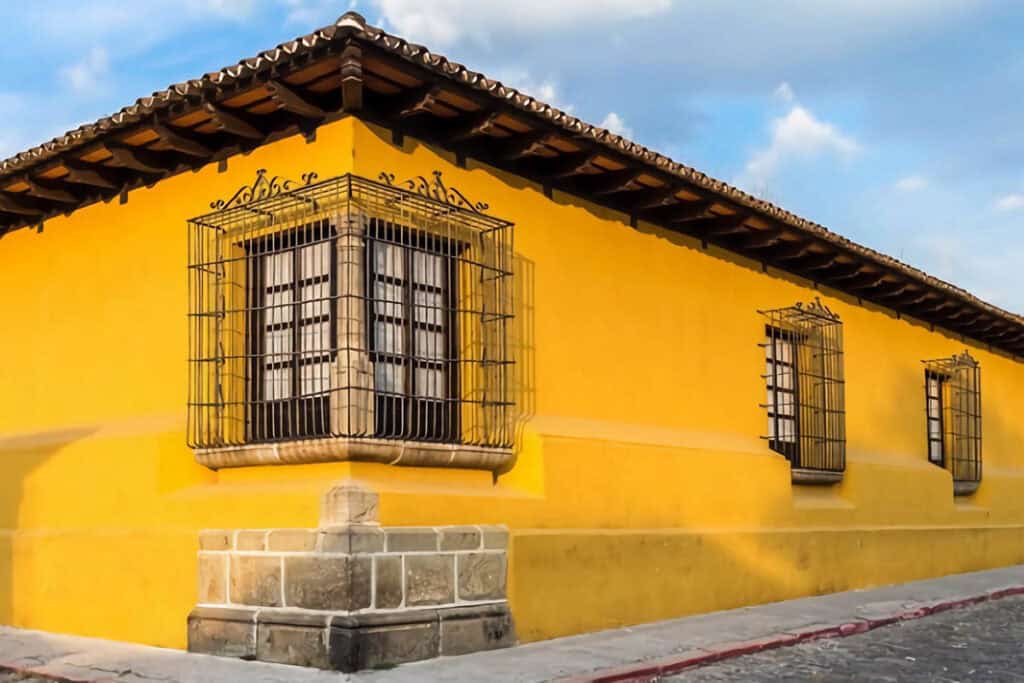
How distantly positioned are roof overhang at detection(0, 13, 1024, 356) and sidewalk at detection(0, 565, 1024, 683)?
348 centimetres

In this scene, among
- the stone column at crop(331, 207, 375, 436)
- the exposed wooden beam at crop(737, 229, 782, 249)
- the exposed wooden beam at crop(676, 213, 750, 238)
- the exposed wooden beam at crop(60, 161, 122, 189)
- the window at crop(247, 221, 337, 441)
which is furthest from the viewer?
the exposed wooden beam at crop(737, 229, 782, 249)

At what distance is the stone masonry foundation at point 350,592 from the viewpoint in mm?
7164

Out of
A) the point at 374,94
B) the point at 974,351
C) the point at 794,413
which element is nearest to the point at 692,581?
the point at 794,413

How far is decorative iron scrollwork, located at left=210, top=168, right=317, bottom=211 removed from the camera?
8.01 meters

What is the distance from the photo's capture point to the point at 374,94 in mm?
7828

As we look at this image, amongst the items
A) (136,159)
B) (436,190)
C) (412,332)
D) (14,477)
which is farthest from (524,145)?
(14,477)

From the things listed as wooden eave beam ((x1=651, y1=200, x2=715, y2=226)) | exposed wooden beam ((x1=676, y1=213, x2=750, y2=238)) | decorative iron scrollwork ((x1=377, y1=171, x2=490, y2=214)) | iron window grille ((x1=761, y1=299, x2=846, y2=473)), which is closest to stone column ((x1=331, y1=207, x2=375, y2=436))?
decorative iron scrollwork ((x1=377, y1=171, x2=490, y2=214))

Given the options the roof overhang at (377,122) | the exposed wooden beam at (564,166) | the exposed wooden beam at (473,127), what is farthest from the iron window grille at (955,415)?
the exposed wooden beam at (473,127)

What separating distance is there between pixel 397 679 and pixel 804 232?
21.2 feet

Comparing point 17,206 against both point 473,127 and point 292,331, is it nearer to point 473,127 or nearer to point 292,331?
point 292,331

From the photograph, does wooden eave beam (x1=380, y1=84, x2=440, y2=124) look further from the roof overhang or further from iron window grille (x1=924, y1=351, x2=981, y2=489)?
iron window grille (x1=924, y1=351, x2=981, y2=489)

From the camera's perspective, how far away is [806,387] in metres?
12.5

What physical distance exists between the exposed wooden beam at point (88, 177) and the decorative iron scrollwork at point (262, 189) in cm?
127

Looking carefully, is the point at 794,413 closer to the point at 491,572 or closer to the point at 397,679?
the point at 491,572
